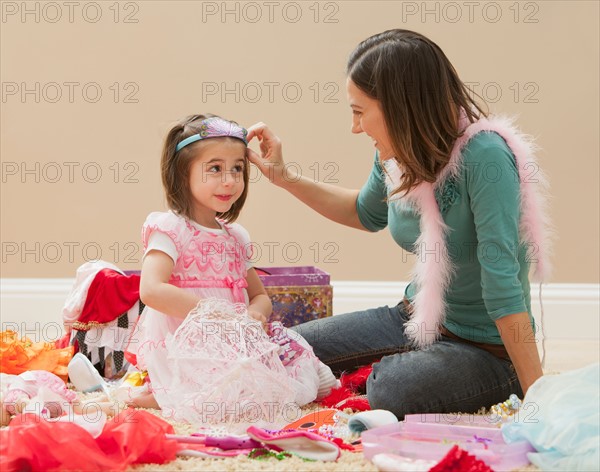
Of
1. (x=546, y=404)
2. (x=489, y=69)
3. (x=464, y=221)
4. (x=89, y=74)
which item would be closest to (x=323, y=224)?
(x=489, y=69)

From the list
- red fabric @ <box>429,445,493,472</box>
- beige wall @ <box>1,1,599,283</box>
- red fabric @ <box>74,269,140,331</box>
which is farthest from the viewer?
beige wall @ <box>1,1,599,283</box>

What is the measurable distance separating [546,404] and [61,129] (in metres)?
1.99

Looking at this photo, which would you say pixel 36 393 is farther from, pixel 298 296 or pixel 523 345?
pixel 523 345

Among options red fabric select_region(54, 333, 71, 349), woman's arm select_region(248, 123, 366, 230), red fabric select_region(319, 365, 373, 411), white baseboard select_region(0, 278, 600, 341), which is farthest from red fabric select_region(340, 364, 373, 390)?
white baseboard select_region(0, 278, 600, 341)

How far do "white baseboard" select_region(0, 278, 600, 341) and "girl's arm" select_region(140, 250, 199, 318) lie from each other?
1.12 meters

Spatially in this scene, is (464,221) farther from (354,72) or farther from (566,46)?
(566,46)

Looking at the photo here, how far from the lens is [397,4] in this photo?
273 centimetres

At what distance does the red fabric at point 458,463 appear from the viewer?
1216mm

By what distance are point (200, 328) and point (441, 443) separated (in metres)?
0.53

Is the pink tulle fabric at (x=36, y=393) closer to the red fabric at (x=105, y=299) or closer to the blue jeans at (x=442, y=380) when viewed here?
the red fabric at (x=105, y=299)

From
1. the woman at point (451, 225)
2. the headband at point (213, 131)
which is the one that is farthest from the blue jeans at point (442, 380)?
the headband at point (213, 131)

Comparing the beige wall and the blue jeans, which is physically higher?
the beige wall

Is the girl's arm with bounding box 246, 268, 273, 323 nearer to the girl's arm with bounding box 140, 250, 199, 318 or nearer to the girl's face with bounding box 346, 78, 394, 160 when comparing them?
the girl's arm with bounding box 140, 250, 199, 318

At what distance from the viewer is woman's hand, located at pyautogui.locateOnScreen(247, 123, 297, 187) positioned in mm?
1907
